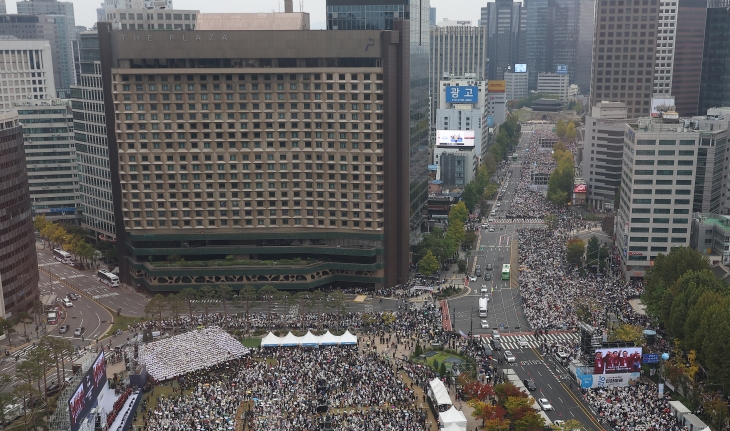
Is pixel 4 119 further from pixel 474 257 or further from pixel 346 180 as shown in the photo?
pixel 474 257

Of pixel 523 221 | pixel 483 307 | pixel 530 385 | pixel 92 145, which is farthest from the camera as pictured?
pixel 523 221

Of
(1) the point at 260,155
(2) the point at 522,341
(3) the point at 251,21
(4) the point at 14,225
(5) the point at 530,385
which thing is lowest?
(2) the point at 522,341

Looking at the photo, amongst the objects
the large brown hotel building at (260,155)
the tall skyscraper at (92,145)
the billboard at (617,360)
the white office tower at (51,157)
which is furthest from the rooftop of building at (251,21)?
the billboard at (617,360)

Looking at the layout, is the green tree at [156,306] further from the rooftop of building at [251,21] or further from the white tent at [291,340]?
the rooftop of building at [251,21]

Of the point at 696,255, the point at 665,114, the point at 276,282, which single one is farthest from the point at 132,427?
the point at 665,114

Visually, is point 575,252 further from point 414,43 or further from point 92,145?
point 92,145

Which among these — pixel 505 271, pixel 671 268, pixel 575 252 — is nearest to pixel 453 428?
pixel 671 268
